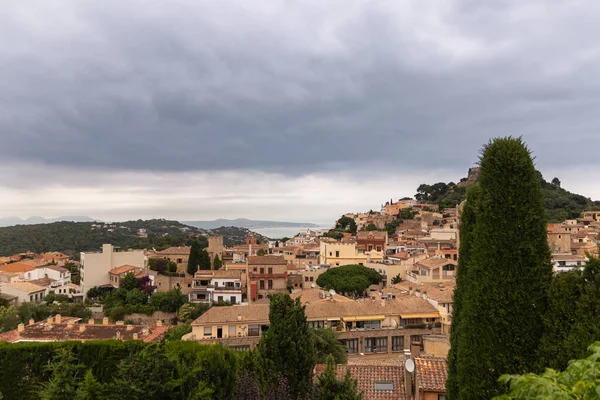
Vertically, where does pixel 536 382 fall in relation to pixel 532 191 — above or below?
below

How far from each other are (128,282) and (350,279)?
71.5 feet

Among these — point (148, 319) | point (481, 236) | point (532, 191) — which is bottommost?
point (148, 319)

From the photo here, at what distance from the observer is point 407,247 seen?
190 ft

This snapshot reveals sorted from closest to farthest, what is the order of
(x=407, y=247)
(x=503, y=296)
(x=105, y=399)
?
(x=503, y=296) < (x=105, y=399) < (x=407, y=247)

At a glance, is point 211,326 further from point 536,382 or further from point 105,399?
point 536,382

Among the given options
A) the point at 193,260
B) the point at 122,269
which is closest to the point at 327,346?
the point at 193,260

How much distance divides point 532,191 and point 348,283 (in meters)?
34.7

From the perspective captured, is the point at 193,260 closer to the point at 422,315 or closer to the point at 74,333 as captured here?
the point at 74,333

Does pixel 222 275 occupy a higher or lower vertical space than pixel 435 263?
lower

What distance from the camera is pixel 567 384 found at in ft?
11.2

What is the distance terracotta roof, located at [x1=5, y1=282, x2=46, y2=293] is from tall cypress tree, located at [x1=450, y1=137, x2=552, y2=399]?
49265mm

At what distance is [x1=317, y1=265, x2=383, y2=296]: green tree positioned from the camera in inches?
1597

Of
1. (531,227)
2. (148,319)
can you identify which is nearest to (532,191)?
(531,227)

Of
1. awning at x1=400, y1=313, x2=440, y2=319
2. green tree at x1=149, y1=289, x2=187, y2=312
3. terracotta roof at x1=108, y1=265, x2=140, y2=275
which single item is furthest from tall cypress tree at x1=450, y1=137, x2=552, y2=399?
terracotta roof at x1=108, y1=265, x2=140, y2=275
